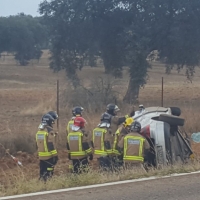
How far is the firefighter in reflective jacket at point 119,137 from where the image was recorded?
10.6m

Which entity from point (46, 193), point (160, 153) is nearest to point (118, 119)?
point (160, 153)

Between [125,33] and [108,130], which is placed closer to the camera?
[108,130]

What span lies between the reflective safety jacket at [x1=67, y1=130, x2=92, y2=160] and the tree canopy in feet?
49.2

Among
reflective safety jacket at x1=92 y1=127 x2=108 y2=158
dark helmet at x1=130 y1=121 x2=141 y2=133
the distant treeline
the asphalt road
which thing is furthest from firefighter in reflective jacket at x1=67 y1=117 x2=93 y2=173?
the distant treeline

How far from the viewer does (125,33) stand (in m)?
27.2

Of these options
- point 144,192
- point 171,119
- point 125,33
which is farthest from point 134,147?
point 125,33

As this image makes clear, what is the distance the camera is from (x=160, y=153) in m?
10.5

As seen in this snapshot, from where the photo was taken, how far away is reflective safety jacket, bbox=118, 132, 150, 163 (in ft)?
32.6

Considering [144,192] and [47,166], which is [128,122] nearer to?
[47,166]

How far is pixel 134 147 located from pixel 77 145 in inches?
49.5

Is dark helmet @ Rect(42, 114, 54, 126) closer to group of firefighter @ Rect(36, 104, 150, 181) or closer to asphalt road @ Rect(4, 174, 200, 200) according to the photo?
group of firefighter @ Rect(36, 104, 150, 181)

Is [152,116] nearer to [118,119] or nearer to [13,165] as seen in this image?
[118,119]

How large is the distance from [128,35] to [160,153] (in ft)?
54.6

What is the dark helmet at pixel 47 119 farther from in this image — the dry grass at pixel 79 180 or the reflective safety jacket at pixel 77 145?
the dry grass at pixel 79 180
